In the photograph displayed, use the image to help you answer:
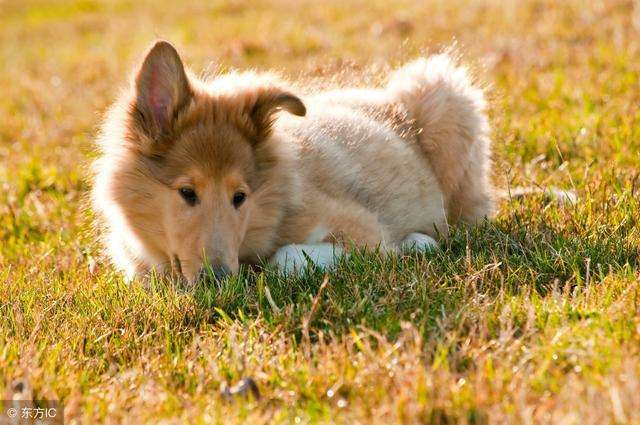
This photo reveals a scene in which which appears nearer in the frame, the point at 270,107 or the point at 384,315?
the point at 384,315

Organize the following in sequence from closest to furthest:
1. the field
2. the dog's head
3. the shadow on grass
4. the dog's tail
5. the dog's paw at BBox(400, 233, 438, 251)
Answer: the field, the shadow on grass, the dog's head, the dog's paw at BBox(400, 233, 438, 251), the dog's tail

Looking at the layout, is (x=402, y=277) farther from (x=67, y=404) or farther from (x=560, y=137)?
(x=560, y=137)

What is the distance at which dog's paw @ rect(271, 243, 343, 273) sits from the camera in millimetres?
4449

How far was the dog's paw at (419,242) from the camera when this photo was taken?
486 centimetres

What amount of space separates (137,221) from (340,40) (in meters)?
7.36

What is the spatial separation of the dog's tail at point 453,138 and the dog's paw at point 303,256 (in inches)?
63.3

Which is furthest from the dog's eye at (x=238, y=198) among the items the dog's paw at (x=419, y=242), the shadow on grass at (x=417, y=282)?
the dog's paw at (x=419, y=242)

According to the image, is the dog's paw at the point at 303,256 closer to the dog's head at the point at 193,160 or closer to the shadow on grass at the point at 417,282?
the shadow on grass at the point at 417,282

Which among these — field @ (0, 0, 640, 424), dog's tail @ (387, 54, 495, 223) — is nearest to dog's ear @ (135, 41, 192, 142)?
field @ (0, 0, 640, 424)

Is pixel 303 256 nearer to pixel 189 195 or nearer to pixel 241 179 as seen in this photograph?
pixel 241 179

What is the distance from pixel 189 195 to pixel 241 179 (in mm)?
257

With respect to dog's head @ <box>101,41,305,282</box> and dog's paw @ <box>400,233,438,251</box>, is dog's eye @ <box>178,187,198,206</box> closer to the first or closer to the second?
dog's head @ <box>101,41,305,282</box>

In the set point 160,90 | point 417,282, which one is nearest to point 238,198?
point 160,90

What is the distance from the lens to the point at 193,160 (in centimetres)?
437
